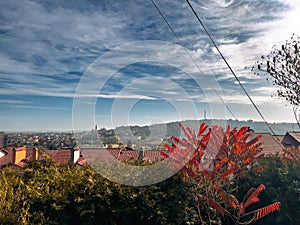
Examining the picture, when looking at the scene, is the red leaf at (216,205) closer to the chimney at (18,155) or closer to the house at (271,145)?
the house at (271,145)

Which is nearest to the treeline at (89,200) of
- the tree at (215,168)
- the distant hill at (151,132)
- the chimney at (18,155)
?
the tree at (215,168)

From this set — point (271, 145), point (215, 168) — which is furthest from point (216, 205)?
point (271, 145)

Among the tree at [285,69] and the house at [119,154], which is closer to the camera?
the house at [119,154]

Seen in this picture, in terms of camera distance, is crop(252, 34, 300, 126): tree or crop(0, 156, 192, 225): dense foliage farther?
crop(252, 34, 300, 126): tree

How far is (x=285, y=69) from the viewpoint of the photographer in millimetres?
6273

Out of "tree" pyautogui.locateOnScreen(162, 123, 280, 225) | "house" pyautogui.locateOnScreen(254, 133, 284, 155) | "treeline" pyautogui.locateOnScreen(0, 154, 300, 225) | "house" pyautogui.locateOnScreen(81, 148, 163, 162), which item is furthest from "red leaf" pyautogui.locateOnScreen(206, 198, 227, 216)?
"house" pyautogui.locateOnScreen(254, 133, 284, 155)

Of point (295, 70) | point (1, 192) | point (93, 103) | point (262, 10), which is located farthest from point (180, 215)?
point (295, 70)

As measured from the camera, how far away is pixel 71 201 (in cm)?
261

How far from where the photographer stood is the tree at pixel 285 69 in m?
6.11

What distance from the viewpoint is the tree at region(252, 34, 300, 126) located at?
20.1 ft

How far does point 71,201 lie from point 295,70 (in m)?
6.01

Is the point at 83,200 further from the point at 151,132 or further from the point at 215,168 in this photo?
the point at 215,168

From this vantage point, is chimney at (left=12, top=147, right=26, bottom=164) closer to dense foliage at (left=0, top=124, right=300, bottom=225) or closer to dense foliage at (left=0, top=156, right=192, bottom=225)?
dense foliage at (left=0, top=124, right=300, bottom=225)

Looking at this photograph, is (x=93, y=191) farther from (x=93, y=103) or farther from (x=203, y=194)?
(x=203, y=194)
